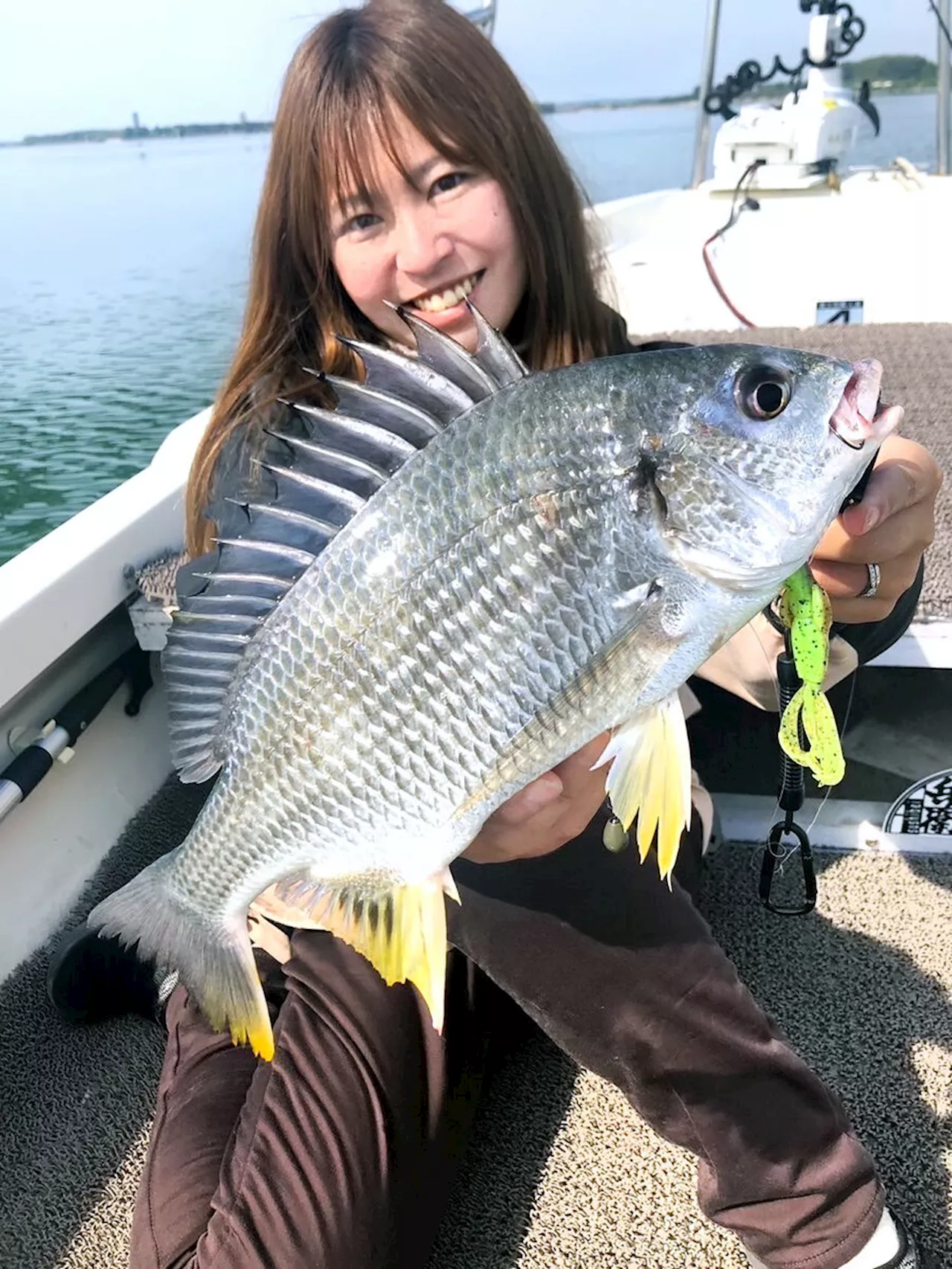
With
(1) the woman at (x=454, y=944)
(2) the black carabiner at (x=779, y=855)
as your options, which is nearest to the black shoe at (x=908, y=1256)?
(1) the woman at (x=454, y=944)

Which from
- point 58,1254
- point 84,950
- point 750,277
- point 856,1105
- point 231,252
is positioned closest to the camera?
point 58,1254

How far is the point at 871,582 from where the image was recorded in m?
1.20

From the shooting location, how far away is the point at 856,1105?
153 centimetres

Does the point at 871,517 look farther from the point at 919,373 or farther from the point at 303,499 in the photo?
the point at 919,373

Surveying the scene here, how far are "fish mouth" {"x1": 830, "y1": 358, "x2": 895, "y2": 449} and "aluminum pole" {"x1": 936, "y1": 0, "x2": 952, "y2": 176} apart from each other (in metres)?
5.41

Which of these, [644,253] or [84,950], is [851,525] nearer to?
[84,950]

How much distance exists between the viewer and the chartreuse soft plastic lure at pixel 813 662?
1021mm

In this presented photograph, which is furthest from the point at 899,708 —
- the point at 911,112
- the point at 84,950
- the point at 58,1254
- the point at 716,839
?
the point at 911,112

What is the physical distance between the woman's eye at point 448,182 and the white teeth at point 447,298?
14 centimetres

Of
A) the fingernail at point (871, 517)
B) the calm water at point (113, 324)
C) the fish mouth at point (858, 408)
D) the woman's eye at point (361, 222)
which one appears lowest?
the calm water at point (113, 324)

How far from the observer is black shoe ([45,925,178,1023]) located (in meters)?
1.72

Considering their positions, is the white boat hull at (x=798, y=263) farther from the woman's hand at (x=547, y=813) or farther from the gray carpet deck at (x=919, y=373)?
the woman's hand at (x=547, y=813)

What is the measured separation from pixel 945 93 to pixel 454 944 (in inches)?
233

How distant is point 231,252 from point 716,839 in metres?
16.3
